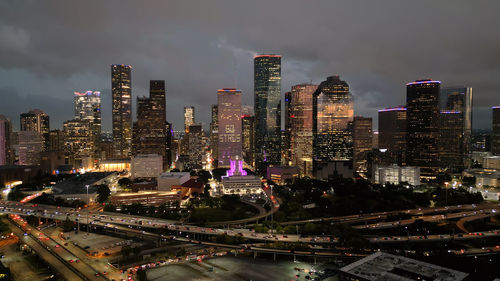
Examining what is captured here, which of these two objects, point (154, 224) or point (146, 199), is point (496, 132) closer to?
point (146, 199)

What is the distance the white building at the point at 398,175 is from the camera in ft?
378

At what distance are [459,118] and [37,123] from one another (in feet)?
756

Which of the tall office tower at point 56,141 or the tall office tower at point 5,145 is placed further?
the tall office tower at point 56,141

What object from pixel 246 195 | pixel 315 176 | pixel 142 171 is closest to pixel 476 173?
pixel 315 176

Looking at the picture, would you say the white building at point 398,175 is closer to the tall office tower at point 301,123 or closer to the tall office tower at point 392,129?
the tall office tower at point 301,123

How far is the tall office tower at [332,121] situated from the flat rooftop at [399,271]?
10679 cm

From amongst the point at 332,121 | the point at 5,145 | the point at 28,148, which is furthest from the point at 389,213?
the point at 5,145

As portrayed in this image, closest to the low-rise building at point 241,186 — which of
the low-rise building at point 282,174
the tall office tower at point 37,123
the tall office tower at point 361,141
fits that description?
the low-rise building at point 282,174

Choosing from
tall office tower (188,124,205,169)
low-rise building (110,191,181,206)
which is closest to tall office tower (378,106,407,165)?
tall office tower (188,124,205,169)

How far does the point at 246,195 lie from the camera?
331 ft

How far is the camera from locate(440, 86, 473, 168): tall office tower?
148m

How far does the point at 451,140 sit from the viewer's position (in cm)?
14988

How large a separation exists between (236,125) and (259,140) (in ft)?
60.7

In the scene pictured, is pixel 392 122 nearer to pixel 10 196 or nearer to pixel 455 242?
pixel 455 242
